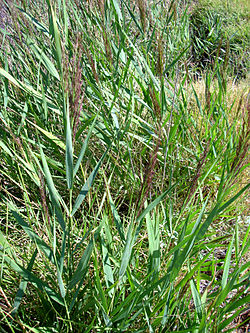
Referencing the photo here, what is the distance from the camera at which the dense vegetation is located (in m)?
0.81

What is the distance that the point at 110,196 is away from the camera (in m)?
1.00

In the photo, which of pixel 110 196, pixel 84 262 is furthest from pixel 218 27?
pixel 84 262

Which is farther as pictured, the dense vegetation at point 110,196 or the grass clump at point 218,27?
the grass clump at point 218,27

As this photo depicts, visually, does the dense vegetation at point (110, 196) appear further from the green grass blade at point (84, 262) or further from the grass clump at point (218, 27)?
the grass clump at point (218, 27)

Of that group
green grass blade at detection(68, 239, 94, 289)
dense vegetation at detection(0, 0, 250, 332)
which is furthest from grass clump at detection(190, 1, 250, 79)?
green grass blade at detection(68, 239, 94, 289)

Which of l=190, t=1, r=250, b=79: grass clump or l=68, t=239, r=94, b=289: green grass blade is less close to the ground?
l=190, t=1, r=250, b=79: grass clump

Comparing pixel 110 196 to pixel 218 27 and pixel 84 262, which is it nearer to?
pixel 84 262

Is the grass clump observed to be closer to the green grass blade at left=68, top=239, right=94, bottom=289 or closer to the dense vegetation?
the dense vegetation

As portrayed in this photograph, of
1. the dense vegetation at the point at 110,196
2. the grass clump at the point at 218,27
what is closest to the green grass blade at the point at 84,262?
the dense vegetation at the point at 110,196

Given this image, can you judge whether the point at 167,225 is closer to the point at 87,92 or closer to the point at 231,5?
the point at 87,92

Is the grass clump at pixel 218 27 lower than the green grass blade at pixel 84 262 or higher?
higher

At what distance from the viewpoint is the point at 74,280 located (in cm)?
82

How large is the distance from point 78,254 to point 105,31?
777 mm

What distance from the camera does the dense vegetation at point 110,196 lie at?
0.81m
